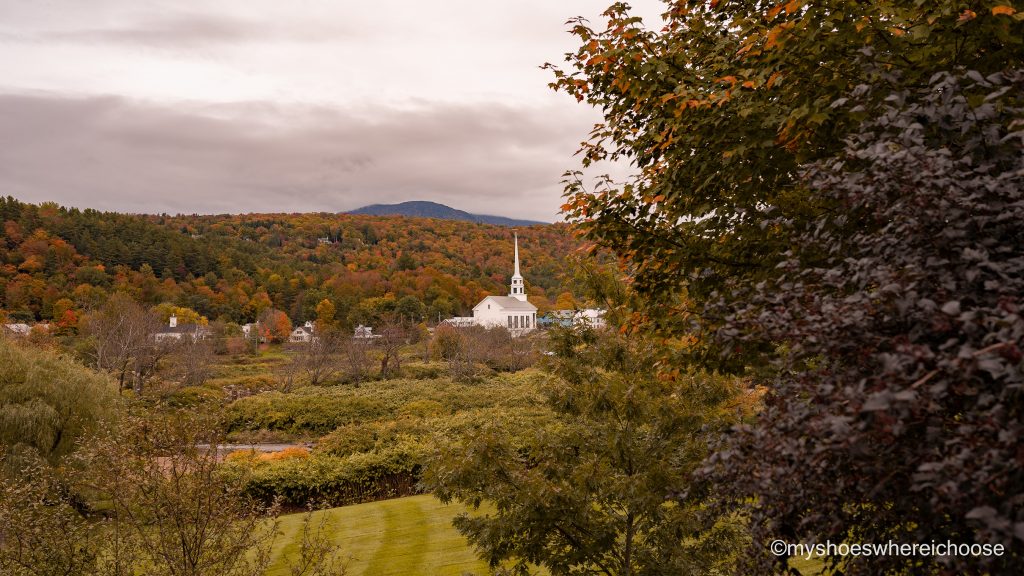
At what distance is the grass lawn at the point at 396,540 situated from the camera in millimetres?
12344

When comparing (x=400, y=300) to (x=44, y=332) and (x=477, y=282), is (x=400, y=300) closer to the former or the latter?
(x=477, y=282)

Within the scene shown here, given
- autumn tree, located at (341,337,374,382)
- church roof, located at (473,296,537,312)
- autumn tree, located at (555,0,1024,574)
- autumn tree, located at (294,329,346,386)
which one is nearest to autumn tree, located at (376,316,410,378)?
autumn tree, located at (341,337,374,382)

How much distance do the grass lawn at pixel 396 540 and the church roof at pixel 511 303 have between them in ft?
218

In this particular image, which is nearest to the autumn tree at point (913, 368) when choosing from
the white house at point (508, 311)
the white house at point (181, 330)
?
the white house at point (181, 330)

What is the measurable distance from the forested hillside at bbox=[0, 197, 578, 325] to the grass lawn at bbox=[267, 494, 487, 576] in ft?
87.9

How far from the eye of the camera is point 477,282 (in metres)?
99.9

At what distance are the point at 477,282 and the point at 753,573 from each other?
317ft

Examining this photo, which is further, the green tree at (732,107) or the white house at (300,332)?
the white house at (300,332)

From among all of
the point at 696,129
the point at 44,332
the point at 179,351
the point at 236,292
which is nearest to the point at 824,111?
the point at 696,129

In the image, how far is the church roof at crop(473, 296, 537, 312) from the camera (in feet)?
278

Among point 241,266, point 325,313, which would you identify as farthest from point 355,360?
point 241,266

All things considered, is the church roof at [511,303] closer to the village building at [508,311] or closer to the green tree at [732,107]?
the village building at [508,311]

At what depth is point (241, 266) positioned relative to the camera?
8394 centimetres

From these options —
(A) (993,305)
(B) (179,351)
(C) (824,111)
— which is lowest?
(B) (179,351)
